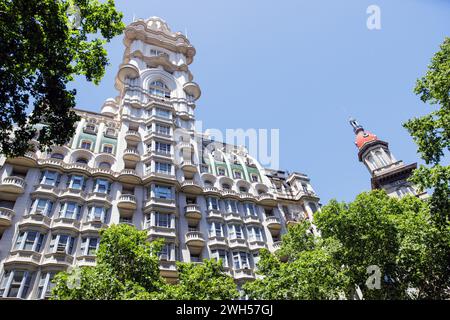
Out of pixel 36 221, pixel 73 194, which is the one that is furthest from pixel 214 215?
pixel 36 221

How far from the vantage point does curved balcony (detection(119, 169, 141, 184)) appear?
104 feet

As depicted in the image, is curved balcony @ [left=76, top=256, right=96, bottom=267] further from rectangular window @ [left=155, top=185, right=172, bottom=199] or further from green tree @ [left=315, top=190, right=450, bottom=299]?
green tree @ [left=315, top=190, right=450, bottom=299]

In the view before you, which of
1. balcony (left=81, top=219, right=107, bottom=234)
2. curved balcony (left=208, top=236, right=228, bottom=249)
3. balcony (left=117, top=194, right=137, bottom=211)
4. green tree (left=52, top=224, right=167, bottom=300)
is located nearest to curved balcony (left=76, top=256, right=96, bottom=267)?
balcony (left=81, top=219, right=107, bottom=234)

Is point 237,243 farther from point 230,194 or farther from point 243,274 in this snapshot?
point 230,194

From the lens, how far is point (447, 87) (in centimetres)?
1623

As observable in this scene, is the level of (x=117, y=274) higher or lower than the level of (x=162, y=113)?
lower

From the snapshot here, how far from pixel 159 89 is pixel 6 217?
89.6ft

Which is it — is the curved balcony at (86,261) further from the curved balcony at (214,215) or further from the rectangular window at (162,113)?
the rectangular window at (162,113)

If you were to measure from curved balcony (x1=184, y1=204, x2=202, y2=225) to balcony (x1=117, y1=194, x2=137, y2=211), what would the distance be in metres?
5.55

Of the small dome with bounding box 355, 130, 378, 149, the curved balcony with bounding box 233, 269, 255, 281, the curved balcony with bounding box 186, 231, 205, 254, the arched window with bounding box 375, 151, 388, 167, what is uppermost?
the small dome with bounding box 355, 130, 378, 149

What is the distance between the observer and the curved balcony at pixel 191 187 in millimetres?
34250

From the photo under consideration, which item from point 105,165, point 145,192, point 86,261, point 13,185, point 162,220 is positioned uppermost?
point 105,165

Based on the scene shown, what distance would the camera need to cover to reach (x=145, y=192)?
3219 cm
